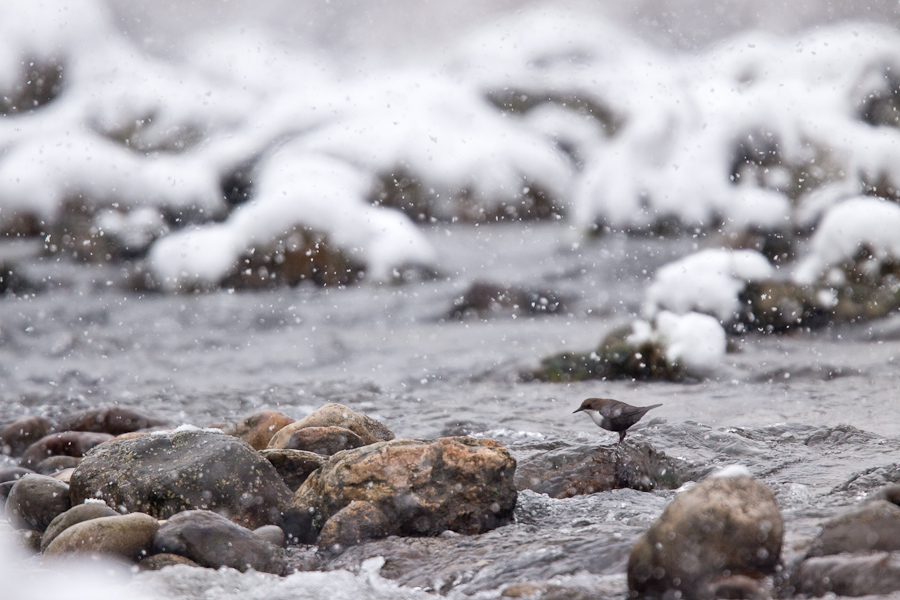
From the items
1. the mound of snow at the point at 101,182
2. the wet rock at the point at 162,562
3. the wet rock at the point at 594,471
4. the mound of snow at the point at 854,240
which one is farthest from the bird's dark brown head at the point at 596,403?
the mound of snow at the point at 101,182

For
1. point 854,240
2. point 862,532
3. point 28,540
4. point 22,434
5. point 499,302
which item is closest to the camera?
point 862,532

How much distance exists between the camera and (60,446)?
200 inches

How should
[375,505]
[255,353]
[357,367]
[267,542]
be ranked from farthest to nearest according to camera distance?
1. [255,353]
2. [357,367]
3. [375,505]
4. [267,542]

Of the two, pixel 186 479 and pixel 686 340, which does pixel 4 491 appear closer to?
pixel 186 479

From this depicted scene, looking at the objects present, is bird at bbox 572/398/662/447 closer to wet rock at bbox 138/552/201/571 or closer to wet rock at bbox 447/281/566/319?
wet rock at bbox 138/552/201/571

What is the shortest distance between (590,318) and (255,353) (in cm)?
474

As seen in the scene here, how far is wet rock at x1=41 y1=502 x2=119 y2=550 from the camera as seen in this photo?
123 inches

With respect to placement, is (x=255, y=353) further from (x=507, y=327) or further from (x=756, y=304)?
(x=756, y=304)

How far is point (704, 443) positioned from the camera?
184 inches

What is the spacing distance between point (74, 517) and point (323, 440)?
132 centimetres

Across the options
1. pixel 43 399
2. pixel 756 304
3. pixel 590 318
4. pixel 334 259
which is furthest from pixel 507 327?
pixel 43 399

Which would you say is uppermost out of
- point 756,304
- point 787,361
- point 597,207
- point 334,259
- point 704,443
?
point 597,207

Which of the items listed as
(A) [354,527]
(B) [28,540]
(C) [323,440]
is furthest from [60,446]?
(A) [354,527]

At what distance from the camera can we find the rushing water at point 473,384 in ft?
9.66
